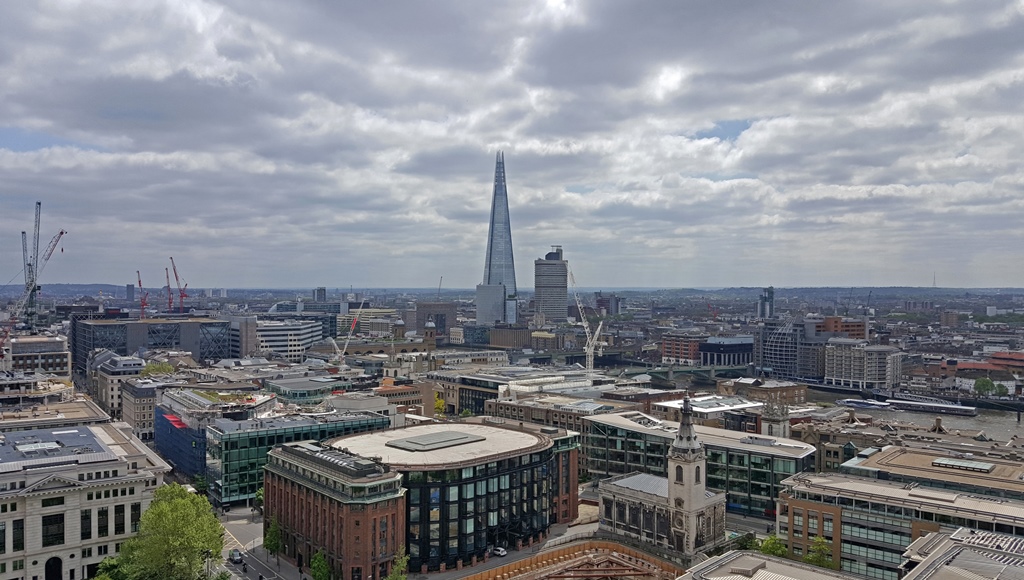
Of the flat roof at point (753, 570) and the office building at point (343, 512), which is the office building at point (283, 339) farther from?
the flat roof at point (753, 570)

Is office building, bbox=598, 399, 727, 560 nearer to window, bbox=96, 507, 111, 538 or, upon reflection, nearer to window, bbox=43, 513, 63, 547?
window, bbox=96, 507, 111, 538

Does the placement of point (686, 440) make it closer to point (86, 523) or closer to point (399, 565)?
point (399, 565)

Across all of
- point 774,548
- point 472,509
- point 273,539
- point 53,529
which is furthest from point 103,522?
point 774,548

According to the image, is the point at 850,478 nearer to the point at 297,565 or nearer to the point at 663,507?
the point at 663,507

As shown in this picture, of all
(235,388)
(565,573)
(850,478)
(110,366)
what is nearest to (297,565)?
(565,573)

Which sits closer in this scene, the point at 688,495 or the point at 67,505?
the point at 67,505

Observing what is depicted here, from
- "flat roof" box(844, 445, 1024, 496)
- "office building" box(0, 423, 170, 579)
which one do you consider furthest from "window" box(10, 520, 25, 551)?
"flat roof" box(844, 445, 1024, 496)

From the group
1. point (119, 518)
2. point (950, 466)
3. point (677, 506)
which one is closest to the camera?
point (119, 518)
